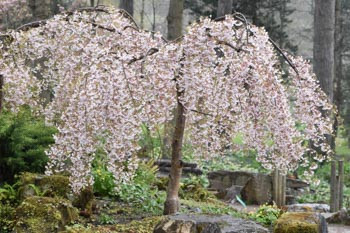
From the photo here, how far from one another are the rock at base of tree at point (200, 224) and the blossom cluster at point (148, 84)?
829mm

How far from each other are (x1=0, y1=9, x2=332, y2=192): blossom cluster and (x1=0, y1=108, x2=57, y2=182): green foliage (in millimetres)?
1316

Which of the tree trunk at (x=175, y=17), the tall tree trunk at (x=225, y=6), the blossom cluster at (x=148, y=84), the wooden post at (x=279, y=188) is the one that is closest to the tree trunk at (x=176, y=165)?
the blossom cluster at (x=148, y=84)

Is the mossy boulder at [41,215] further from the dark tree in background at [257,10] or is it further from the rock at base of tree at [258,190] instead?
the dark tree in background at [257,10]

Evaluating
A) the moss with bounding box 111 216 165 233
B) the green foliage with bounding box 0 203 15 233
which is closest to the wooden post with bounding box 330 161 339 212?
the moss with bounding box 111 216 165 233

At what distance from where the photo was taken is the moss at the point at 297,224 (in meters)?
5.89

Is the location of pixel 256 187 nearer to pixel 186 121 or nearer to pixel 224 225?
pixel 186 121

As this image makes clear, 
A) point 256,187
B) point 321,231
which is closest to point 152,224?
point 321,231

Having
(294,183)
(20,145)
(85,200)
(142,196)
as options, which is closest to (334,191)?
(294,183)

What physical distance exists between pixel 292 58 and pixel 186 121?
1.61 meters

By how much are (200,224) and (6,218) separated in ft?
7.43

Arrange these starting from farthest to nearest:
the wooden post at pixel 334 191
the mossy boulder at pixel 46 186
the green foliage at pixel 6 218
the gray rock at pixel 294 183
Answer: the gray rock at pixel 294 183 → the wooden post at pixel 334 191 → the mossy boulder at pixel 46 186 → the green foliage at pixel 6 218

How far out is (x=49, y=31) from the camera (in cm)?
605

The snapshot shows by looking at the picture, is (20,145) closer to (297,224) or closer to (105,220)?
(105,220)

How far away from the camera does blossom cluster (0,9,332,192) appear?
17.4ft
